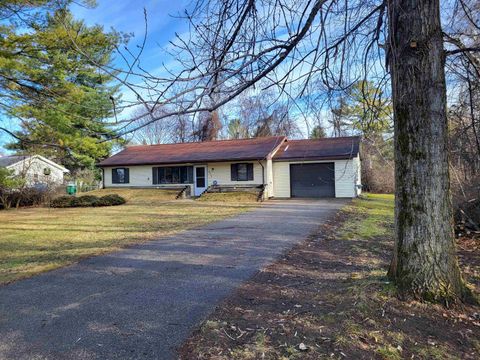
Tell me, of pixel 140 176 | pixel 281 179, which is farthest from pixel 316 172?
pixel 140 176

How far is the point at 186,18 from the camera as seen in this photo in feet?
11.8

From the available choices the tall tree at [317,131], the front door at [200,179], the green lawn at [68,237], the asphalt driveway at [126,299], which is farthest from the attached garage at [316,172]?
the tall tree at [317,131]

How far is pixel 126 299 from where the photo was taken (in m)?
4.18

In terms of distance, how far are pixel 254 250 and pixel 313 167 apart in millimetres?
15516

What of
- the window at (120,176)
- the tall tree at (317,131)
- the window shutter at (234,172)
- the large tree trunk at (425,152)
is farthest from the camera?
the window at (120,176)

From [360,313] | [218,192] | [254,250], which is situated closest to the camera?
[360,313]

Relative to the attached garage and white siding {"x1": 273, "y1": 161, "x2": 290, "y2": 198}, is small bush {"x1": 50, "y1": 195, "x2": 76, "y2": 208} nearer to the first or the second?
the attached garage

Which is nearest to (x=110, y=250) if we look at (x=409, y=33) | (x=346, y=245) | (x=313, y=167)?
(x=346, y=245)

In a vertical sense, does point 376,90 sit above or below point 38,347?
above

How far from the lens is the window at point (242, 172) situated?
874 inches

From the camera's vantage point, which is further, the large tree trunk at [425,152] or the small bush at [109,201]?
the small bush at [109,201]

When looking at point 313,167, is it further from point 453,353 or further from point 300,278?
point 453,353

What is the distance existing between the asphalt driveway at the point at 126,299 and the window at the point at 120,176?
19274 millimetres

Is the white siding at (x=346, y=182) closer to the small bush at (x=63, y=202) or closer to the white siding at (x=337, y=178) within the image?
the white siding at (x=337, y=178)
